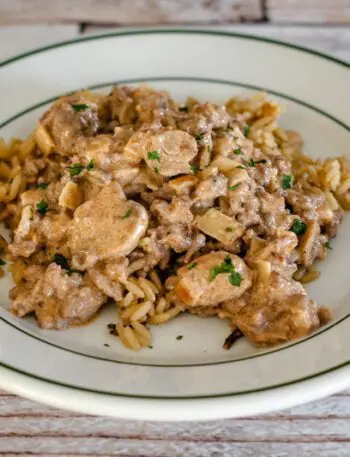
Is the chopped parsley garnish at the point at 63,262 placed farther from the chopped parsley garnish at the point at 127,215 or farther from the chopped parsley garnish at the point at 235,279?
the chopped parsley garnish at the point at 235,279

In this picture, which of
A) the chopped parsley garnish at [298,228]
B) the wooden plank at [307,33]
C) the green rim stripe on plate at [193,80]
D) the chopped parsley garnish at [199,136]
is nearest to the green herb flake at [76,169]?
the chopped parsley garnish at [199,136]

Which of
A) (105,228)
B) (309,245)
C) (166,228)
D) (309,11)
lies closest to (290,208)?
(309,245)

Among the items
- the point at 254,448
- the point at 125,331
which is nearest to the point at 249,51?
the point at 125,331

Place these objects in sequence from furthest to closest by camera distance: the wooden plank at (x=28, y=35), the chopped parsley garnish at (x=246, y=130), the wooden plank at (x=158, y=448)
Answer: the wooden plank at (x=28, y=35), the chopped parsley garnish at (x=246, y=130), the wooden plank at (x=158, y=448)

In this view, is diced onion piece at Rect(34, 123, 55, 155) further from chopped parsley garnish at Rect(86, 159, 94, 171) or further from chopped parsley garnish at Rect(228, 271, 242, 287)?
chopped parsley garnish at Rect(228, 271, 242, 287)

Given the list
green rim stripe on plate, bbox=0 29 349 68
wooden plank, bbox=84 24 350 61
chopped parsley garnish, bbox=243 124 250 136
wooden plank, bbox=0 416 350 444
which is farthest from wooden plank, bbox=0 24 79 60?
wooden plank, bbox=0 416 350 444

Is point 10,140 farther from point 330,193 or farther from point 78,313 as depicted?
point 330,193

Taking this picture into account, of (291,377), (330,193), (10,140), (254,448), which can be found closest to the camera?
(291,377)
